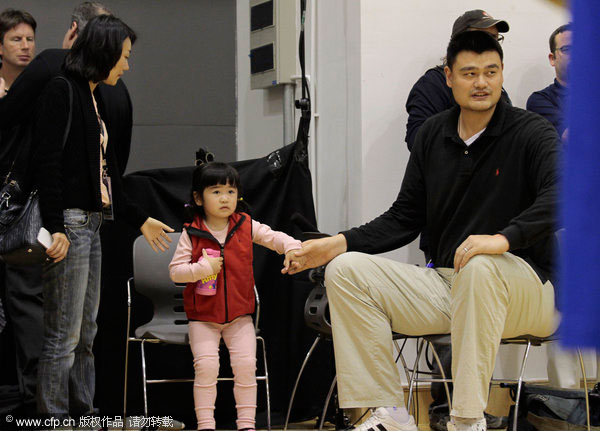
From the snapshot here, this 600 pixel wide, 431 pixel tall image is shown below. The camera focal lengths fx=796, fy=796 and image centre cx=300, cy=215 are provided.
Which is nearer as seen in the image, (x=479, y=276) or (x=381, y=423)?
(x=479, y=276)

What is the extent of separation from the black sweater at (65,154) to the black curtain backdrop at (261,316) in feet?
2.93

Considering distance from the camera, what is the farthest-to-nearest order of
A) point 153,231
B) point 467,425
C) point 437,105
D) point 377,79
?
1. point 377,79
2. point 437,105
3. point 153,231
4. point 467,425

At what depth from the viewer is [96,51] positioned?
349 centimetres

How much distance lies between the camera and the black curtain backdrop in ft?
14.1

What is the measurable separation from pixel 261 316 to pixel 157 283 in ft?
2.04

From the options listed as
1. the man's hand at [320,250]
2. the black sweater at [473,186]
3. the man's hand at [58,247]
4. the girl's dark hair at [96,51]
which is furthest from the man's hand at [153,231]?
the black sweater at [473,186]

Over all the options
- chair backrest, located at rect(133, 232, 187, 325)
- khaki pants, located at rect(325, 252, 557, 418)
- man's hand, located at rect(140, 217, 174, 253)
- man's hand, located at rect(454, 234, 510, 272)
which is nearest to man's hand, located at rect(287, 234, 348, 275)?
khaki pants, located at rect(325, 252, 557, 418)

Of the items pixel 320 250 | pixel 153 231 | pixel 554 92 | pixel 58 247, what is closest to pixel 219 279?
pixel 153 231

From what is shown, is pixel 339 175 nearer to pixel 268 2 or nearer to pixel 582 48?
pixel 268 2

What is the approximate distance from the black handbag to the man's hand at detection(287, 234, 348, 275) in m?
1.05

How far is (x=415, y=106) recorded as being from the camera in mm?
4391

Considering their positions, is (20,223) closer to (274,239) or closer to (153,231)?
(153,231)

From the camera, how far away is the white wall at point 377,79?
4.74m

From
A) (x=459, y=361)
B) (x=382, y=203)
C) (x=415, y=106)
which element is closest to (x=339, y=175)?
(x=382, y=203)
